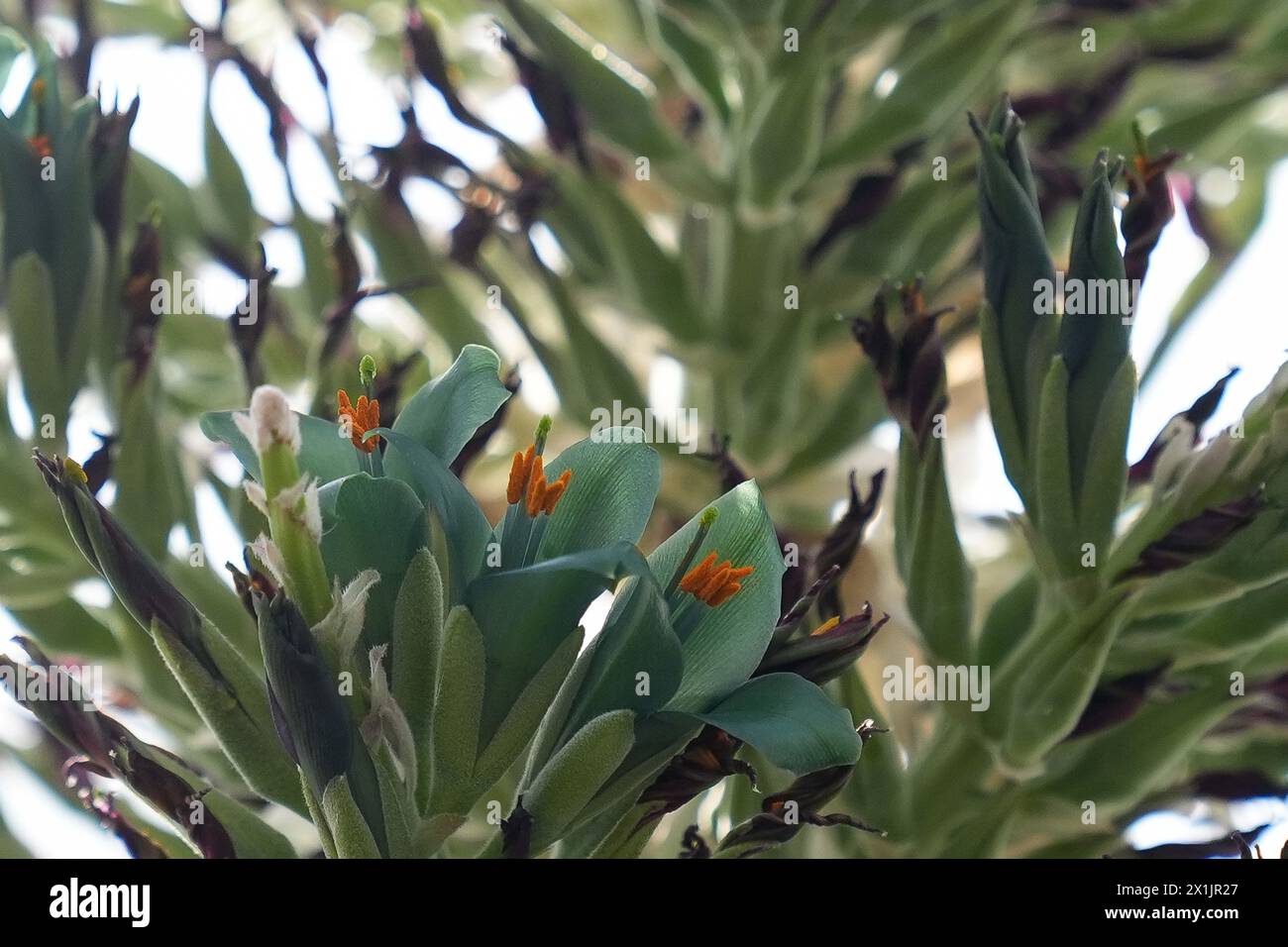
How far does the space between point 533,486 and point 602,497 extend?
0.10 ft

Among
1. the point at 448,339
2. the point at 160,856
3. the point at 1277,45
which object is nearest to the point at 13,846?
the point at 160,856

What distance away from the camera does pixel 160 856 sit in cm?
65

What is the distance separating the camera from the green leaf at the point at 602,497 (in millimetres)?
579

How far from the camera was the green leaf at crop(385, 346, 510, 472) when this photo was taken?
1.91 feet

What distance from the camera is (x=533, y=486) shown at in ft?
1.87

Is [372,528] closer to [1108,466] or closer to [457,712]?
[457,712]

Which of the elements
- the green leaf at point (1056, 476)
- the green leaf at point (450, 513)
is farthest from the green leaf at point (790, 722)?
the green leaf at point (1056, 476)

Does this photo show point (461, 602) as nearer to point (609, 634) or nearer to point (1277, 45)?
point (609, 634)

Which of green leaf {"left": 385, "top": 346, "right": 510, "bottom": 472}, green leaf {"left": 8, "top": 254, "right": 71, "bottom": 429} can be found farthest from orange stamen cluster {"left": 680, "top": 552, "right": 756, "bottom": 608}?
green leaf {"left": 8, "top": 254, "right": 71, "bottom": 429}

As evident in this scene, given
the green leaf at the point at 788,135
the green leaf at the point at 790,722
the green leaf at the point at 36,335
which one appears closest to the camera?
the green leaf at the point at 790,722

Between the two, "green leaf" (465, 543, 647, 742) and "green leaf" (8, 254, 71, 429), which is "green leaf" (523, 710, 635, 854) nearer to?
"green leaf" (465, 543, 647, 742)

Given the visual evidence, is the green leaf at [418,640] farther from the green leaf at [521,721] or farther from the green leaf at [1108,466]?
the green leaf at [1108,466]

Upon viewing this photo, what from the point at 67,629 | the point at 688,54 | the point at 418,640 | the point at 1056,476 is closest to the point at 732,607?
the point at 418,640
